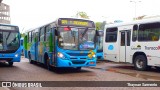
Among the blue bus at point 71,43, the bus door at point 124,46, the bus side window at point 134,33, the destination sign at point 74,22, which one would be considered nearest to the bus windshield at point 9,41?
the blue bus at point 71,43

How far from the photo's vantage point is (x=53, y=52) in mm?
14117

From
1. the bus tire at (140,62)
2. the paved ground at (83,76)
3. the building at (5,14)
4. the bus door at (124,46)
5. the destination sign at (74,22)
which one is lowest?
the paved ground at (83,76)

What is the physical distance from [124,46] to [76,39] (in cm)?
420

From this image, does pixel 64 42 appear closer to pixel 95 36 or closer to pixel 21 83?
pixel 95 36

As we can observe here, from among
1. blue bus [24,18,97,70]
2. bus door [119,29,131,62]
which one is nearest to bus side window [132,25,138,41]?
bus door [119,29,131,62]

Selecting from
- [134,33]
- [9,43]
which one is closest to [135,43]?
[134,33]

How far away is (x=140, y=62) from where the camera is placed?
15.6 metres

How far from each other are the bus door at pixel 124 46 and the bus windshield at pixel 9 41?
6.80 metres

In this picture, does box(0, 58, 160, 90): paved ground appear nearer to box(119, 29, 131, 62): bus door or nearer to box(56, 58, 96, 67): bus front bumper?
box(56, 58, 96, 67): bus front bumper

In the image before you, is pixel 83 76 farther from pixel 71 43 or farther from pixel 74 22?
pixel 74 22

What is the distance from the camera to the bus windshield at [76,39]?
1360 cm

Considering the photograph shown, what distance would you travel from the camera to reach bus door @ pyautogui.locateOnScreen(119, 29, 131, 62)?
16453 mm

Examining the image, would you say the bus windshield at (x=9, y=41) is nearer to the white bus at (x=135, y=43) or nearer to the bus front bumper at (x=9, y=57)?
the bus front bumper at (x=9, y=57)

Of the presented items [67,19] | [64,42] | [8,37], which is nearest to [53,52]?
[64,42]
